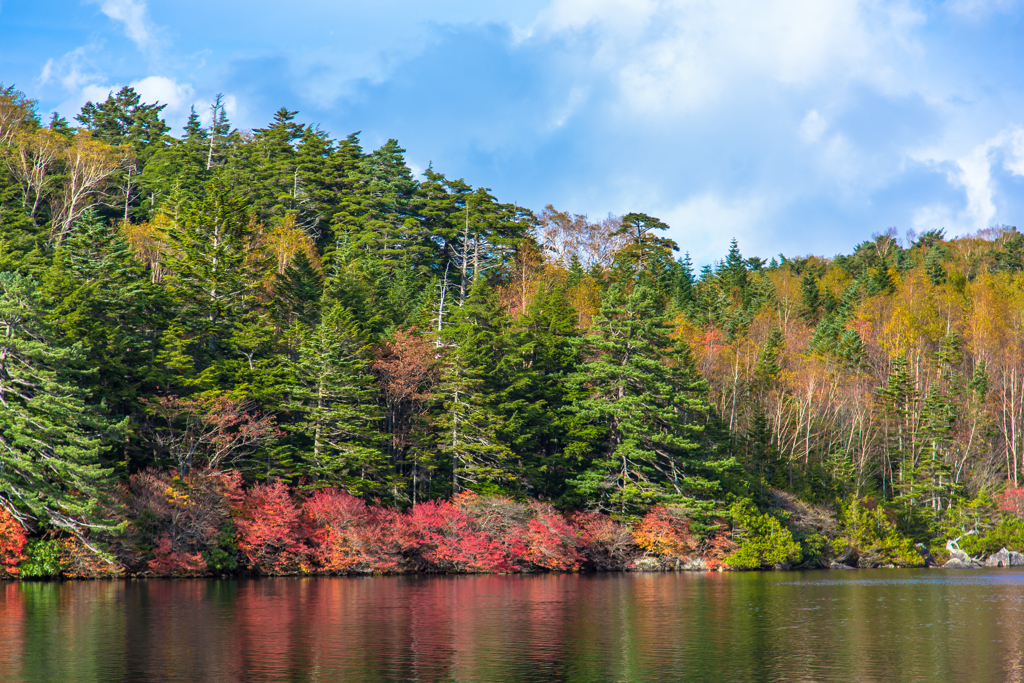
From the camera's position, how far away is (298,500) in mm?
43875

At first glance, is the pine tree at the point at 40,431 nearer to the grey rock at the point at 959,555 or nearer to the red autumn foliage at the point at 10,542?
Answer: the red autumn foliage at the point at 10,542

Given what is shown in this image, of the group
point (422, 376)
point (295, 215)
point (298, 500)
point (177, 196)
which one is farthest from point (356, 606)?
point (295, 215)

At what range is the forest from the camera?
127ft

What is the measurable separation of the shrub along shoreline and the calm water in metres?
2.60

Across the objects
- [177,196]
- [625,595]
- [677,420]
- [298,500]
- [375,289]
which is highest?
[177,196]

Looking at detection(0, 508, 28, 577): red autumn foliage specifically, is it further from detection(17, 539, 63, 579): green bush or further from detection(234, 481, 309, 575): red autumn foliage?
detection(234, 481, 309, 575): red autumn foliage

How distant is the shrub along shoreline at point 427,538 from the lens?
37312mm

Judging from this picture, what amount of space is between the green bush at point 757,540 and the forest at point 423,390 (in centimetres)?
21

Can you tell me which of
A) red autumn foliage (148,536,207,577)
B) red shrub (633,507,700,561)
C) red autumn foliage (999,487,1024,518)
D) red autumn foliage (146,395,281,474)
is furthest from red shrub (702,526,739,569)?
red autumn foliage (148,536,207,577)

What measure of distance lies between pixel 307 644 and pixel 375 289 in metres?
39.6

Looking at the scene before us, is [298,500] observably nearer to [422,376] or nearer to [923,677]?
[422,376]

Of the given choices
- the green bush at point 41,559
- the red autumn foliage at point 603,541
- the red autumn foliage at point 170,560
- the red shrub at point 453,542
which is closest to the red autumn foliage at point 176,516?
the red autumn foliage at point 170,560

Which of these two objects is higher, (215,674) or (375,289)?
(375,289)

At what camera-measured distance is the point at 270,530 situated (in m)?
40.3
